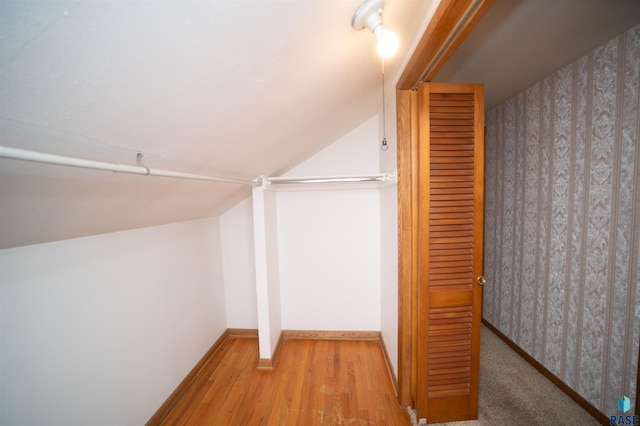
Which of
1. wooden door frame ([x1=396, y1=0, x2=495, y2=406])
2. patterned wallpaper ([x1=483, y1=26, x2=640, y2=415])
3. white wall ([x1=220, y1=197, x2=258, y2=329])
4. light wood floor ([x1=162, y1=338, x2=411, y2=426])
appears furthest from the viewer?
white wall ([x1=220, y1=197, x2=258, y2=329])

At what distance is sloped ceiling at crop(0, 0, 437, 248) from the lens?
0.50 metres

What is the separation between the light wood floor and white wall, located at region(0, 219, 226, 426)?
29 cm

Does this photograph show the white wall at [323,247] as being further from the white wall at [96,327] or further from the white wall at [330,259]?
the white wall at [96,327]

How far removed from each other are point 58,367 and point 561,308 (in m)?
3.15

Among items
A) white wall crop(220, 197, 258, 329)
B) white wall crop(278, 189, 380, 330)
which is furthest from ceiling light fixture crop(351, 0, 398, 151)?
white wall crop(220, 197, 258, 329)

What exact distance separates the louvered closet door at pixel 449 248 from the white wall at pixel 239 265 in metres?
1.83

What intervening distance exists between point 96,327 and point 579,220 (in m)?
3.12

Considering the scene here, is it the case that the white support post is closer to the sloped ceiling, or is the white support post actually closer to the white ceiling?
the white ceiling

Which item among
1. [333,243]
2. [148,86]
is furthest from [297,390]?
[148,86]

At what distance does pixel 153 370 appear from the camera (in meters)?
1.62

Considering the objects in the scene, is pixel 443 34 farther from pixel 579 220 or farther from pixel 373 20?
pixel 579 220

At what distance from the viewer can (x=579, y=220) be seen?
1.64 metres

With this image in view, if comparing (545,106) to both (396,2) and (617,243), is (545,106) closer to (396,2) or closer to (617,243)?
(617,243)

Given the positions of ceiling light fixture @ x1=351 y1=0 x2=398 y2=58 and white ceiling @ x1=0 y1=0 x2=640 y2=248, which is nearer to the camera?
white ceiling @ x1=0 y1=0 x2=640 y2=248
